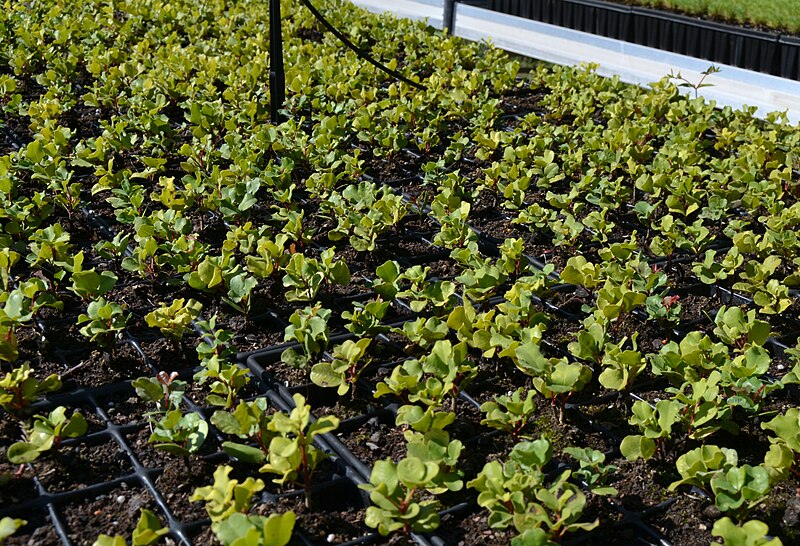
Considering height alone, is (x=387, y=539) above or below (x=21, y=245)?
below

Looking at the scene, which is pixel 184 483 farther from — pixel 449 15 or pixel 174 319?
pixel 449 15

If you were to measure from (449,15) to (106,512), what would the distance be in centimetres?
578

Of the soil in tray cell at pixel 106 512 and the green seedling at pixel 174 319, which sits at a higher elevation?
the green seedling at pixel 174 319

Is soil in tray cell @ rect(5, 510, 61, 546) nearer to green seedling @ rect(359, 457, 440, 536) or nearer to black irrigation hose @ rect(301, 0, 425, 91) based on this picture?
green seedling @ rect(359, 457, 440, 536)

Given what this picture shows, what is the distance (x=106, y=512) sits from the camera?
188 centimetres

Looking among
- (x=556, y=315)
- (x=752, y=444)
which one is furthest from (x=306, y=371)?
(x=752, y=444)

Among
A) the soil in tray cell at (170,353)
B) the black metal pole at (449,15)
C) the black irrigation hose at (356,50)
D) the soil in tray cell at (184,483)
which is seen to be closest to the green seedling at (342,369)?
the soil in tray cell at (184,483)

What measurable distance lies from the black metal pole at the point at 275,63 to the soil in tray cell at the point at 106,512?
2.27 m

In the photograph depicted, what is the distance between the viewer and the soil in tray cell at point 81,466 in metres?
1.96

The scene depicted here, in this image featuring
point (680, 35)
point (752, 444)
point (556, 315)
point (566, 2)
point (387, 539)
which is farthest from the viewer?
point (566, 2)

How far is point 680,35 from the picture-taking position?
289 inches

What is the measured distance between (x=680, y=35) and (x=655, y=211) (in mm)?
4399

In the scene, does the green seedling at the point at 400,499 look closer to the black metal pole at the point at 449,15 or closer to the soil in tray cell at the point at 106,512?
the soil in tray cell at the point at 106,512

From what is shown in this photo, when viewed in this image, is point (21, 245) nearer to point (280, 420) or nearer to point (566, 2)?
point (280, 420)
